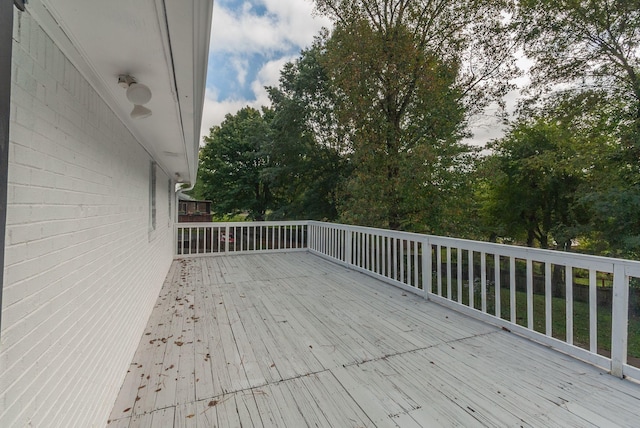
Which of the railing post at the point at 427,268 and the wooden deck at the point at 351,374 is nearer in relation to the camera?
the wooden deck at the point at 351,374

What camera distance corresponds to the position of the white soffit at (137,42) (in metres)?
1.14

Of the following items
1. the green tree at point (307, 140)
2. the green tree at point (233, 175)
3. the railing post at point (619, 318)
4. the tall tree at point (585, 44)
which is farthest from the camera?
the green tree at point (233, 175)

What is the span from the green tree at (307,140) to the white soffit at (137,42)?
411 inches

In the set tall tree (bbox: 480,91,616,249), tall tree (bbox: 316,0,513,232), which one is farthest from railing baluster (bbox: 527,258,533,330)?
tall tree (bbox: 480,91,616,249)

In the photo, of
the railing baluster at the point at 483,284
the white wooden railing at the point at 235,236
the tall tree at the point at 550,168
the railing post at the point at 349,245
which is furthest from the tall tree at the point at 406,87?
the railing baluster at the point at 483,284

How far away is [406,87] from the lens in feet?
25.2

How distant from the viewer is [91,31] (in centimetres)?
129

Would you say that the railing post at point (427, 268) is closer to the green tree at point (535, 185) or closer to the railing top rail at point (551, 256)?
→ the railing top rail at point (551, 256)

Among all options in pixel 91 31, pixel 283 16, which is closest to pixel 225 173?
pixel 283 16

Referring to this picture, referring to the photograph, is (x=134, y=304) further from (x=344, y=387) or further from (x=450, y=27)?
(x=450, y=27)

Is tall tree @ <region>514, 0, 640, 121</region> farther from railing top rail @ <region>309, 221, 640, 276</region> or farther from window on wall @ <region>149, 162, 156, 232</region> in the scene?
window on wall @ <region>149, 162, 156, 232</region>

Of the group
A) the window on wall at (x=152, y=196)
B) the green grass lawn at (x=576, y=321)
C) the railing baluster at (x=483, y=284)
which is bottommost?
the green grass lawn at (x=576, y=321)

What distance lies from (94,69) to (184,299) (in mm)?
3214

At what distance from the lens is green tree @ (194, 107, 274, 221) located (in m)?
16.3
